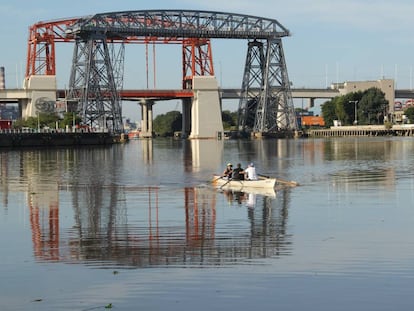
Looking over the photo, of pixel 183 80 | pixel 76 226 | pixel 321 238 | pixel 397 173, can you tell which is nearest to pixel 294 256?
pixel 321 238

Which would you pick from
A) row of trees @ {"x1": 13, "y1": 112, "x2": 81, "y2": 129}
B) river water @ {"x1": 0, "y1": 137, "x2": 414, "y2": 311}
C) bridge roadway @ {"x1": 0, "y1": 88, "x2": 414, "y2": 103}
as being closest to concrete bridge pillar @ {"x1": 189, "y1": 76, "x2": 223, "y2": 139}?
bridge roadway @ {"x1": 0, "y1": 88, "x2": 414, "y2": 103}

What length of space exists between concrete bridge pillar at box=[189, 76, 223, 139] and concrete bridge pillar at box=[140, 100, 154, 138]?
22.0m

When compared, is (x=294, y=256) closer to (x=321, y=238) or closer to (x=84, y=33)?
(x=321, y=238)

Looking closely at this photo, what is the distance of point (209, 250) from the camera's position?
63.0 feet

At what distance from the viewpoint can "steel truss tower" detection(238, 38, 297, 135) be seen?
5713 inches

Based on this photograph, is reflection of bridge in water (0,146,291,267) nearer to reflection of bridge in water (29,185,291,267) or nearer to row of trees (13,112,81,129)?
reflection of bridge in water (29,185,291,267)

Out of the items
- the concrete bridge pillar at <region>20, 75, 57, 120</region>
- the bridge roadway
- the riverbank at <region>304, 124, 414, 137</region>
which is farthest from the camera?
the riverbank at <region>304, 124, 414, 137</region>

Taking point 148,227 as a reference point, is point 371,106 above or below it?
above

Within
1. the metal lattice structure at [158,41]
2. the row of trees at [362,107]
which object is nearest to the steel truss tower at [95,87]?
the metal lattice structure at [158,41]

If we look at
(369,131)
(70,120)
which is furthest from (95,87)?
(369,131)

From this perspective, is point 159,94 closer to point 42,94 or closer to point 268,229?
point 42,94

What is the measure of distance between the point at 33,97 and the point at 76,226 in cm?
12020

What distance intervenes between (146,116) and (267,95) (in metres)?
42.1

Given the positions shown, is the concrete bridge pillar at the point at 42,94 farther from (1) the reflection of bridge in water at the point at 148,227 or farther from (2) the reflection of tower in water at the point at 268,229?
(2) the reflection of tower in water at the point at 268,229
